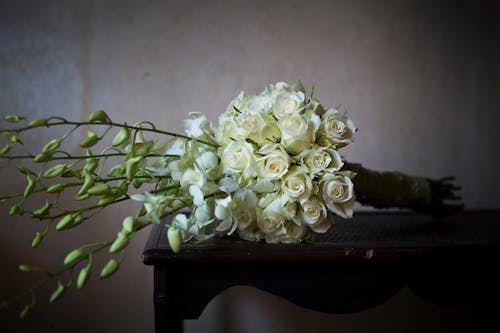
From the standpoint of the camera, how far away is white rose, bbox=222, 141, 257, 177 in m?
0.87

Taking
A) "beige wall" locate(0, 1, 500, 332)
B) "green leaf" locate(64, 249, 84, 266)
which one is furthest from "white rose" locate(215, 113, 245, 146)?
"beige wall" locate(0, 1, 500, 332)

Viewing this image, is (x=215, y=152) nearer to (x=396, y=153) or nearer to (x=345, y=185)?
(x=345, y=185)

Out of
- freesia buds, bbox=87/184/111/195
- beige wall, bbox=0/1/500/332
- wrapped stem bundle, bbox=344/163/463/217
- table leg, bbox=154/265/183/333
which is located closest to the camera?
freesia buds, bbox=87/184/111/195

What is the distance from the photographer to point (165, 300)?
84 centimetres

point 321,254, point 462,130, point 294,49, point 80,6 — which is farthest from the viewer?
point 462,130

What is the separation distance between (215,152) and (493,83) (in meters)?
1.29

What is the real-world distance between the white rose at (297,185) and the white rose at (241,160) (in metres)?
0.06

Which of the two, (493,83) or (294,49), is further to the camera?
(493,83)

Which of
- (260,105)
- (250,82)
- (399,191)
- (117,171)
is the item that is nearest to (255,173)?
(260,105)

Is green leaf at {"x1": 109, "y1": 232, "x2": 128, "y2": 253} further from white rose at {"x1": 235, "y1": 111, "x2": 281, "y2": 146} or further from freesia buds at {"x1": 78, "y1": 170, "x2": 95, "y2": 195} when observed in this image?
white rose at {"x1": 235, "y1": 111, "x2": 281, "y2": 146}

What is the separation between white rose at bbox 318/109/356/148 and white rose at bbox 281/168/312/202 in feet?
0.27

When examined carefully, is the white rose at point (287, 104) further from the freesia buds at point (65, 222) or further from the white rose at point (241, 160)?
the freesia buds at point (65, 222)

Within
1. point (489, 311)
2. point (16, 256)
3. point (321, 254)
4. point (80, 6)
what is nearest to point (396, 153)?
point (489, 311)

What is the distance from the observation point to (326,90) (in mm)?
1652
